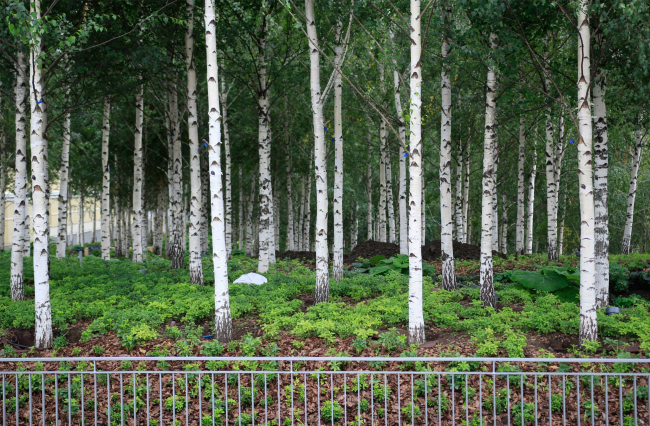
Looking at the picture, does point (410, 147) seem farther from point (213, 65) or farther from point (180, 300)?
point (180, 300)

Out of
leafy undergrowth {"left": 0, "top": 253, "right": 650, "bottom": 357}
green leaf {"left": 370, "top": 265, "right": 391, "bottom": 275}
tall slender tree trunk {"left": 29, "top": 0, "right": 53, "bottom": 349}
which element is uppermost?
tall slender tree trunk {"left": 29, "top": 0, "right": 53, "bottom": 349}

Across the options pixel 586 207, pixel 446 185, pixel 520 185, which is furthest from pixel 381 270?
pixel 520 185

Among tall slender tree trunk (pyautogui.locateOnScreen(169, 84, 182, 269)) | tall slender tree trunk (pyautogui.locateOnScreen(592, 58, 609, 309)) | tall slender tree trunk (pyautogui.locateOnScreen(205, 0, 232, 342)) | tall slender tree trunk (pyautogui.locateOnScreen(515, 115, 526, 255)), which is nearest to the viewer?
tall slender tree trunk (pyautogui.locateOnScreen(205, 0, 232, 342))

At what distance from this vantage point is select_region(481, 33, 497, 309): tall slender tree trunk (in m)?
9.40

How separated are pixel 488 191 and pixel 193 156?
24.5ft

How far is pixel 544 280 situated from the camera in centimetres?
1072

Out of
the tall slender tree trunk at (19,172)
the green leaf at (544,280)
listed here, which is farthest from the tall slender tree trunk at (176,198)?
the green leaf at (544,280)

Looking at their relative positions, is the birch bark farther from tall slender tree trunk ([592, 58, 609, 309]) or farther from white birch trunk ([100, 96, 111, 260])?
tall slender tree trunk ([592, 58, 609, 309])

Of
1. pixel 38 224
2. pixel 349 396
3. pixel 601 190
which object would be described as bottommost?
pixel 349 396

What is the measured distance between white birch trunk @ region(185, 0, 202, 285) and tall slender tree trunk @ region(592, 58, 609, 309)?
9.37m

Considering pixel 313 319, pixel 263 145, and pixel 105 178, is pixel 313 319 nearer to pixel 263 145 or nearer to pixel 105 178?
pixel 263 145

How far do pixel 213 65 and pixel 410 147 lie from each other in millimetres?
3784

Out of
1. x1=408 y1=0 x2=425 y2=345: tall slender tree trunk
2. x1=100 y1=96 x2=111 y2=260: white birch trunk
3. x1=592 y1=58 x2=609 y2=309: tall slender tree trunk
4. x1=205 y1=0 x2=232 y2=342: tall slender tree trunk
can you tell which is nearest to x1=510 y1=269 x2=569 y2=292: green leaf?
x1=592 y1=58 x2=609 y2=309: tall slender tree trunk

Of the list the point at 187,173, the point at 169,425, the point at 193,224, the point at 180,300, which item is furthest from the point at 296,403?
the point at 187,173
